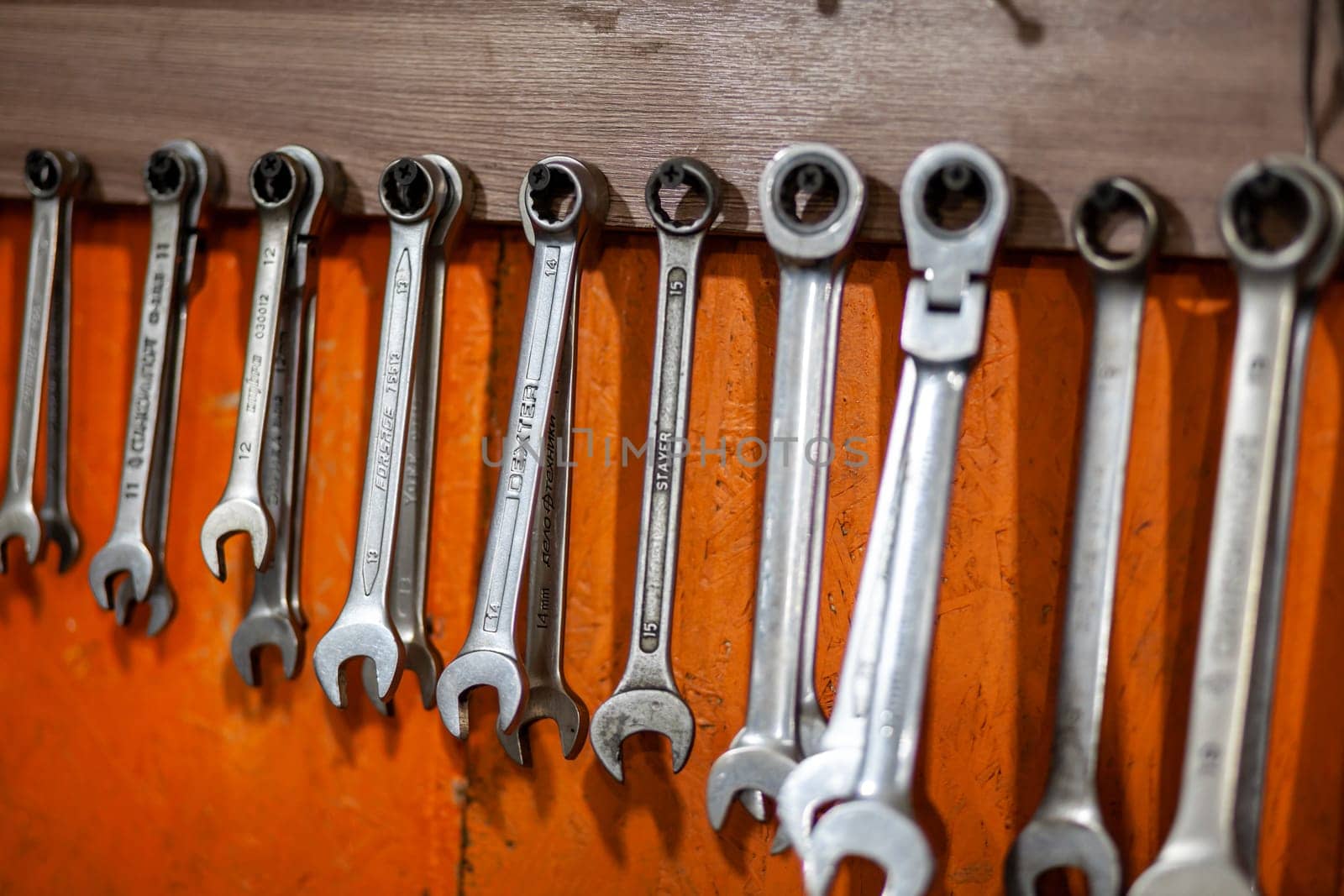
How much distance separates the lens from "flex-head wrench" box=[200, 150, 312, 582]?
1035 millimetres

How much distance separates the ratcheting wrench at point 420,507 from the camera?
1.04m

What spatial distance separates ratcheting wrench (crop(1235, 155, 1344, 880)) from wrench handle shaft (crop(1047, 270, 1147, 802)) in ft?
0.35

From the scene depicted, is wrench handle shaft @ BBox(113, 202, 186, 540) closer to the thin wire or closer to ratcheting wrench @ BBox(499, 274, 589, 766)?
ratcheting wrench @ BBox(499, 274, 589, 766)

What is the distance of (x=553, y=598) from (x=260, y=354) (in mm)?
372

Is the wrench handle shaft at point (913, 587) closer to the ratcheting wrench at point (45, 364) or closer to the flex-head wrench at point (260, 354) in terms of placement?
the flex-head wrench at point (260, 354)

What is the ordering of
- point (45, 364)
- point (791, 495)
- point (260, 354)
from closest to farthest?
1. point (791, 495)
2. point (260, 354)
3. point (45, 364)

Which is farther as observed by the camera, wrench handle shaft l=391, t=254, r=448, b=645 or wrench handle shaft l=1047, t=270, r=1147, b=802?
wrench handle shaft l=391, t=254, r=448, b=645

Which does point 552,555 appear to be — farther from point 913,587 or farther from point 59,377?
point 59,377

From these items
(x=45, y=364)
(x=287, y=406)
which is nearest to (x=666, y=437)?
(x=287, y=406)

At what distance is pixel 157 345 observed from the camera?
1.10 metres

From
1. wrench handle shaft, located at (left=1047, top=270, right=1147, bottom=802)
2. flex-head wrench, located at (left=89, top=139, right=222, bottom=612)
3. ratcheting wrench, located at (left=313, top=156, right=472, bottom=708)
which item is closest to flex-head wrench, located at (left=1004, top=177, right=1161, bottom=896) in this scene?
wrench handle shaft, located at (left=1047, top=270, right=1147, bottom=802)

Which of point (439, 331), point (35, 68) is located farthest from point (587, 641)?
point (35, 68)

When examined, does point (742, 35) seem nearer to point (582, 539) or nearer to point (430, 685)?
point (582, 539)

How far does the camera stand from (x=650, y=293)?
3.38ft
